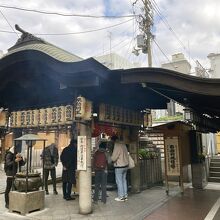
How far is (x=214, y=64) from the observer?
24.7 m

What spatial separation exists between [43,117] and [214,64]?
20.5 metres

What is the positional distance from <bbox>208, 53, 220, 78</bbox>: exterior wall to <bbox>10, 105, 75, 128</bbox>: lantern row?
19.6 m

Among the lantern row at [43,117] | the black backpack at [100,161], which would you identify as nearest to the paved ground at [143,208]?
the black backpack at [100,161]

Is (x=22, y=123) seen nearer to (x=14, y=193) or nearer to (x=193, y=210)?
(x=14, y=193)

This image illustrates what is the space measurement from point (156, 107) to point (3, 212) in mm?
6877

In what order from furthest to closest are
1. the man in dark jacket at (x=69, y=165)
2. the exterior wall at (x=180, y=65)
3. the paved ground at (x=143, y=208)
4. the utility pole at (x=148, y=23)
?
the exterior wall at (x=180, y=65) < the utility pole at (x=148, y=23) < the man in dark jacket at (x=69, y=165) < the paved ground at (x=143, y=208)

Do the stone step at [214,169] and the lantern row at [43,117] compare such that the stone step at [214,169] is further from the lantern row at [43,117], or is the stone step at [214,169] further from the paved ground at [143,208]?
the lantern row at [43,117]

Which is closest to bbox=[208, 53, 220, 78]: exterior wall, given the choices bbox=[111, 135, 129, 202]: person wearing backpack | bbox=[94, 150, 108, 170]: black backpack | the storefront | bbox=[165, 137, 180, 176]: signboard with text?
bbox=[165, 137, 180, 176]: signboard with text

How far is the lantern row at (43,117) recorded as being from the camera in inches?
321

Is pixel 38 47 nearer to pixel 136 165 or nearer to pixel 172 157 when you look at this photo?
pixel 136 165

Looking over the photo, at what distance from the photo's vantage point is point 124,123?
32.0 ft

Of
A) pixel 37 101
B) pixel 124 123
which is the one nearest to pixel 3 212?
pixel 37 101

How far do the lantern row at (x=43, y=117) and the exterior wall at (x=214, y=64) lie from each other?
1962cm

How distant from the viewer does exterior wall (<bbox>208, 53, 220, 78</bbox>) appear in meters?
24.3
